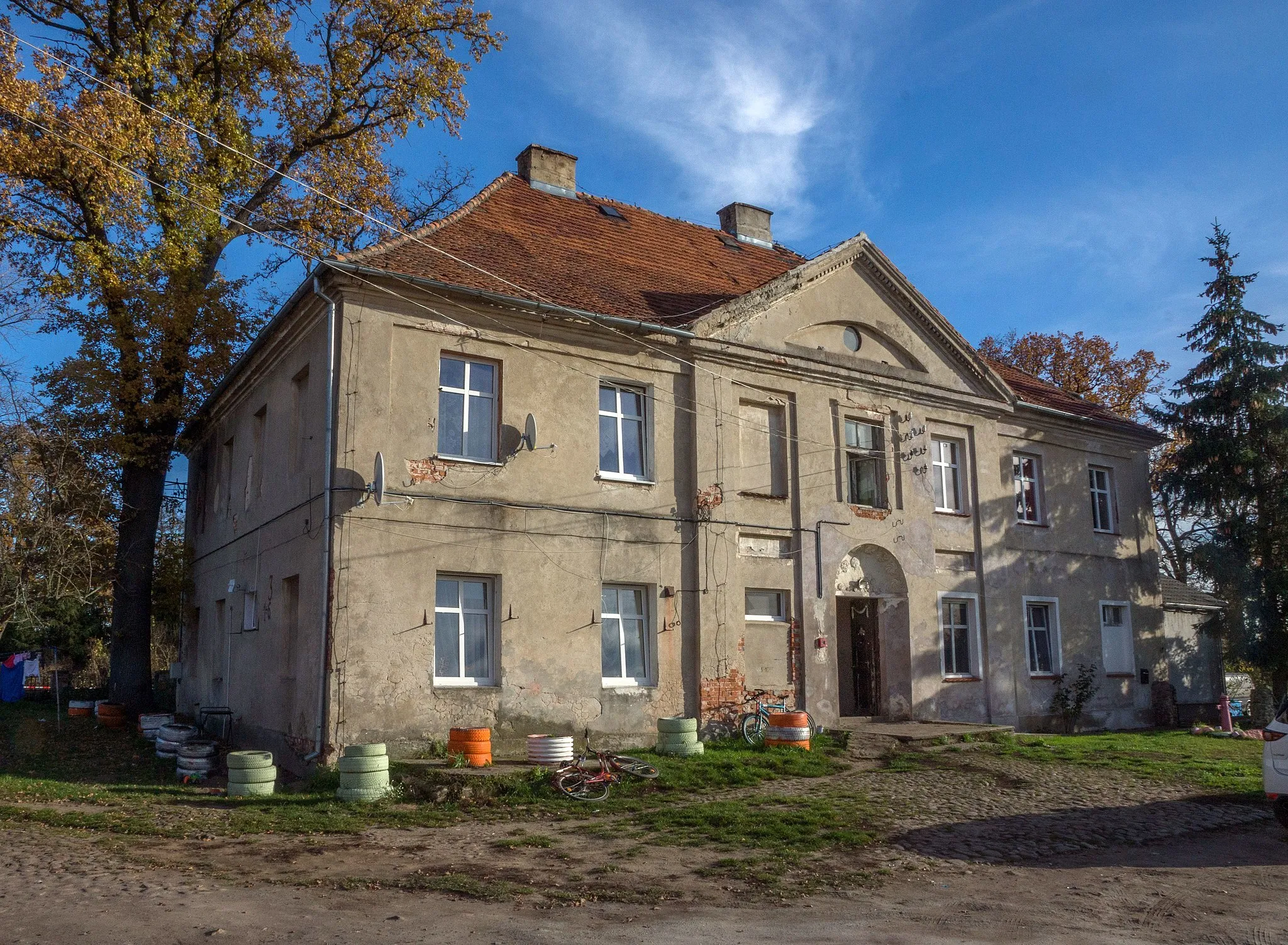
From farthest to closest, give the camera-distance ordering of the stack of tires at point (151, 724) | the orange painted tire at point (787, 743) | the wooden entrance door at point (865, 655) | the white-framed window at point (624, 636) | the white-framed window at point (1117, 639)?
the white-framed window at point (1117, 639) → the wooden entrance door at point (865, 655) → the stack of tires at point (151, 724) → the white-framed window at point (624, 636) → the orange painted tire at point (787, 743)

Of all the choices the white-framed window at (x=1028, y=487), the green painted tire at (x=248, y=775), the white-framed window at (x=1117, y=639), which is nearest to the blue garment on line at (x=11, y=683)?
the green painted tire at (x=248, y=775)

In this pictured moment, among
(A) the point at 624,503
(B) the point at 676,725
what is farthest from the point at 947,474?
(B) the point at 676,725

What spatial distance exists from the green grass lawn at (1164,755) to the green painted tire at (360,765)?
31.8 ft

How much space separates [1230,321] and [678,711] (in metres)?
16.7

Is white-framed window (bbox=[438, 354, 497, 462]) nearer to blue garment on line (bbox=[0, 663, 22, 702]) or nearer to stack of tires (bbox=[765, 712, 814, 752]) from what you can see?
stack of tires (bbox=[765, 712, 814, 752])

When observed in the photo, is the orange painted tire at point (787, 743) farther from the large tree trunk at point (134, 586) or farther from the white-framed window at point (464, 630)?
the large tree trunk at point (134, 586)

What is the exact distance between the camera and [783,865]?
8727mm

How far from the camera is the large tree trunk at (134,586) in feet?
69.2

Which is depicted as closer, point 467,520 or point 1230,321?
point 467,520

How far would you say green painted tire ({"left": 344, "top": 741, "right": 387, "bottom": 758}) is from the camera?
1173 centimetres

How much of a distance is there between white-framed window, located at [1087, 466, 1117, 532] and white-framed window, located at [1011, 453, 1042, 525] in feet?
6.06

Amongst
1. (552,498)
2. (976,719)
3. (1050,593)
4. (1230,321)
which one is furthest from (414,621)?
(1230,321)

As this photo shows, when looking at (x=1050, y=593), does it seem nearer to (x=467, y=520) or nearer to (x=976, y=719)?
(x=976, y=719)

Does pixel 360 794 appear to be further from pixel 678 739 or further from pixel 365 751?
pixel 678 739
